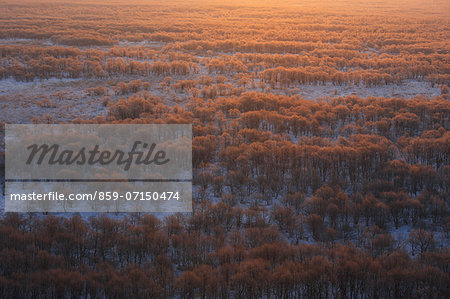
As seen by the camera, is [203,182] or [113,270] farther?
[203,182]

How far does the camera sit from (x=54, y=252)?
1061 cm

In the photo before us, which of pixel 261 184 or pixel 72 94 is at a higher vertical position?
pixel 72 94

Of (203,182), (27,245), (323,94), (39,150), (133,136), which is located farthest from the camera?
(323,94)

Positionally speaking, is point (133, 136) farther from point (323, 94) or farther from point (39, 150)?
point (323, 94)

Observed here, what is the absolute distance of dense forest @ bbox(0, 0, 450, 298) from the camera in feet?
30.7

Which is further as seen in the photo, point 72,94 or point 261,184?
point 72,94

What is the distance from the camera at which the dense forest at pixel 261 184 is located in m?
9.37

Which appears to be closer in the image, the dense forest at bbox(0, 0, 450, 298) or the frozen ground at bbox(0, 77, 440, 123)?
the dense forest at bbox(0, 0, 450, 298)

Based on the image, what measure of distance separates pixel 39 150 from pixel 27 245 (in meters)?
6.53

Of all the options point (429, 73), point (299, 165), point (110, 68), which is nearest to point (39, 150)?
point (299, 165)

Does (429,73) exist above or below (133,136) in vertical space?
above

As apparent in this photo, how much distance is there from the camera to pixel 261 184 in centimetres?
1427

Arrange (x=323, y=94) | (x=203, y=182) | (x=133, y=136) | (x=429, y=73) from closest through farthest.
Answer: (x=203, y=182)
(x=133, y=136)
(x=323, y=94)
(x=429, y=73)

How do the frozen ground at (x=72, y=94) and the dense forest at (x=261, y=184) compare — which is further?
the frozen ground at (x=72, y=94)
